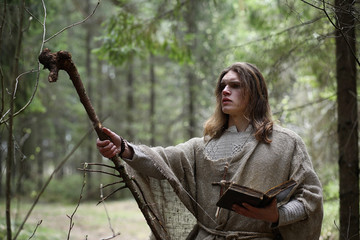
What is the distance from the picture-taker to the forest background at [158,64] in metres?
3.97

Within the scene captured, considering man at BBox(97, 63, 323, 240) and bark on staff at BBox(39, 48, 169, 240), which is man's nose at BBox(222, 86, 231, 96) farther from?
bark on staff at BBox(39, 48, 169, 240)

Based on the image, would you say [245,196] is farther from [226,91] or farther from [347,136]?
[347,136]

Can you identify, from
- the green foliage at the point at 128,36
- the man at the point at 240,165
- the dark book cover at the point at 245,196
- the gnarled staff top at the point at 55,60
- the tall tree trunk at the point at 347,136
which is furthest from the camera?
the green foliage at the point at 128,36

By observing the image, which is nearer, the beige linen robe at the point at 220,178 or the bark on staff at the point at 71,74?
the bark on staff at the point at 71,74

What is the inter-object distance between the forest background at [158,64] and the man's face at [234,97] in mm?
688

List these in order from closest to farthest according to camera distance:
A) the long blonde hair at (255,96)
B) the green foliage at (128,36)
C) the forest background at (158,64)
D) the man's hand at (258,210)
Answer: the man's hand at (258,210) → the long blonde hair at (255,96) → the forest background at (158,64) → the green foliage at (128,36)

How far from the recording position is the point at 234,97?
3.05 m

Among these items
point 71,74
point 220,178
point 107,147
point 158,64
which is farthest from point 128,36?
point 158,64

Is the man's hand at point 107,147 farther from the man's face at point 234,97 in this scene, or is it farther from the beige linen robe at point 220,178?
the man's face at point 234,97

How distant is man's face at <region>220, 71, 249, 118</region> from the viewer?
3.04 metres

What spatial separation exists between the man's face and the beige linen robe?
0.27m

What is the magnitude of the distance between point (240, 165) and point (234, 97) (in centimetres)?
57

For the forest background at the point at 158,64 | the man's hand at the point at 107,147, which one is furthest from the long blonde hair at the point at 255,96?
the man's hand at the point at 107,147

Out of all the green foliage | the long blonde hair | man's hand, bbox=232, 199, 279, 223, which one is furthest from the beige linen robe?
the green foliage
